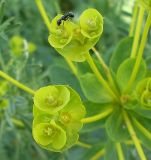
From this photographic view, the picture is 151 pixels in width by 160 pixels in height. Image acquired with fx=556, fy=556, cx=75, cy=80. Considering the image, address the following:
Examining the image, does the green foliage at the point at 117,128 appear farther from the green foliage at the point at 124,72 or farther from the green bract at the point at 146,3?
the green bract at the point at 146,3

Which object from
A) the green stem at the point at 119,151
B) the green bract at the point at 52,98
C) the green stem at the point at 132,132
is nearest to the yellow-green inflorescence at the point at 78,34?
the green bract at the point at 52,98

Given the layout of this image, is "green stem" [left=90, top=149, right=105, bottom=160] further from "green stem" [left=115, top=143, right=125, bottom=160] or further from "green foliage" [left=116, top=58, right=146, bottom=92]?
"green foliage" [left=116, top=58, right=146, bottom=92]

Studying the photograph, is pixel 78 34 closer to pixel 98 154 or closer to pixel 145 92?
pixel 145 92

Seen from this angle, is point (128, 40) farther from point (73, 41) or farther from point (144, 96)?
point (73, 41)

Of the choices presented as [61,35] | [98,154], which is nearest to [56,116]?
[61,35]

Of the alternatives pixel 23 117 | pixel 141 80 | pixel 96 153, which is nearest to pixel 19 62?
pixel 23 117

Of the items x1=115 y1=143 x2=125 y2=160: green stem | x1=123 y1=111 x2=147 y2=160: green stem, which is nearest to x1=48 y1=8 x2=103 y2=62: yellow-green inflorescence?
x1=123 y1=111 x2=147 y2=160: green stem

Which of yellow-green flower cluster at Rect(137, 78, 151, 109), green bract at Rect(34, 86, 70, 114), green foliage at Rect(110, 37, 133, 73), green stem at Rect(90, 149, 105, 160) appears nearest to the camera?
green bract at Rect(34, 86, 70, 114)

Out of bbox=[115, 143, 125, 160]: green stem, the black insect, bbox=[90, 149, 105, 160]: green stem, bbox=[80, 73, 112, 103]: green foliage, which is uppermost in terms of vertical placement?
the black insect
